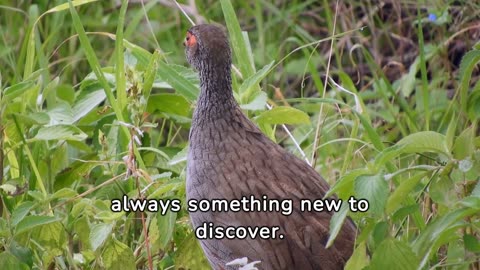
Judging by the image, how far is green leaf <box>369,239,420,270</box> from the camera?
308cm

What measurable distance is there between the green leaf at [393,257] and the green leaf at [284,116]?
3.12 feet

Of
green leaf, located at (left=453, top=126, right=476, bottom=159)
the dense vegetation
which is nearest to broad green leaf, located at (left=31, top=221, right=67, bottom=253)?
the dense vegetation

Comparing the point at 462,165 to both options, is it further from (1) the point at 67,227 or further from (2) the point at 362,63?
(2) the point at 362,63

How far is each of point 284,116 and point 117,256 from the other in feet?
2.45

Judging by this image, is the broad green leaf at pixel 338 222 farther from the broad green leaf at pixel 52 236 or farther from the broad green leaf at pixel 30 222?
the broad green leaf at pixel 52 236

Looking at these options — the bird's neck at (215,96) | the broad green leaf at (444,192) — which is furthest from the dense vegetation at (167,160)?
the bird's neck at (215,96)

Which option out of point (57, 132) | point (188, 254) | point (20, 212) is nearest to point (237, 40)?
point (57, 132)

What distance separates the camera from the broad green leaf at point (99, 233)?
143 inches

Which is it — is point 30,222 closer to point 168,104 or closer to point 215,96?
point 215,96

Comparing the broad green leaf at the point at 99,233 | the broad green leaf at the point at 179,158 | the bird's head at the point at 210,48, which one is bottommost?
the broad green leaf at the point at 99,233

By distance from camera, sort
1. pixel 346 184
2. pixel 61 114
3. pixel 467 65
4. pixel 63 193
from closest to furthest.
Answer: pixel 346 184 → pixel 467 65 → pixel 63 193 → pixel 61 114

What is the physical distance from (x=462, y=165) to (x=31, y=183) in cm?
174

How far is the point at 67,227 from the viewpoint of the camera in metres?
3.89

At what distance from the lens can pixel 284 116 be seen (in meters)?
3.99
